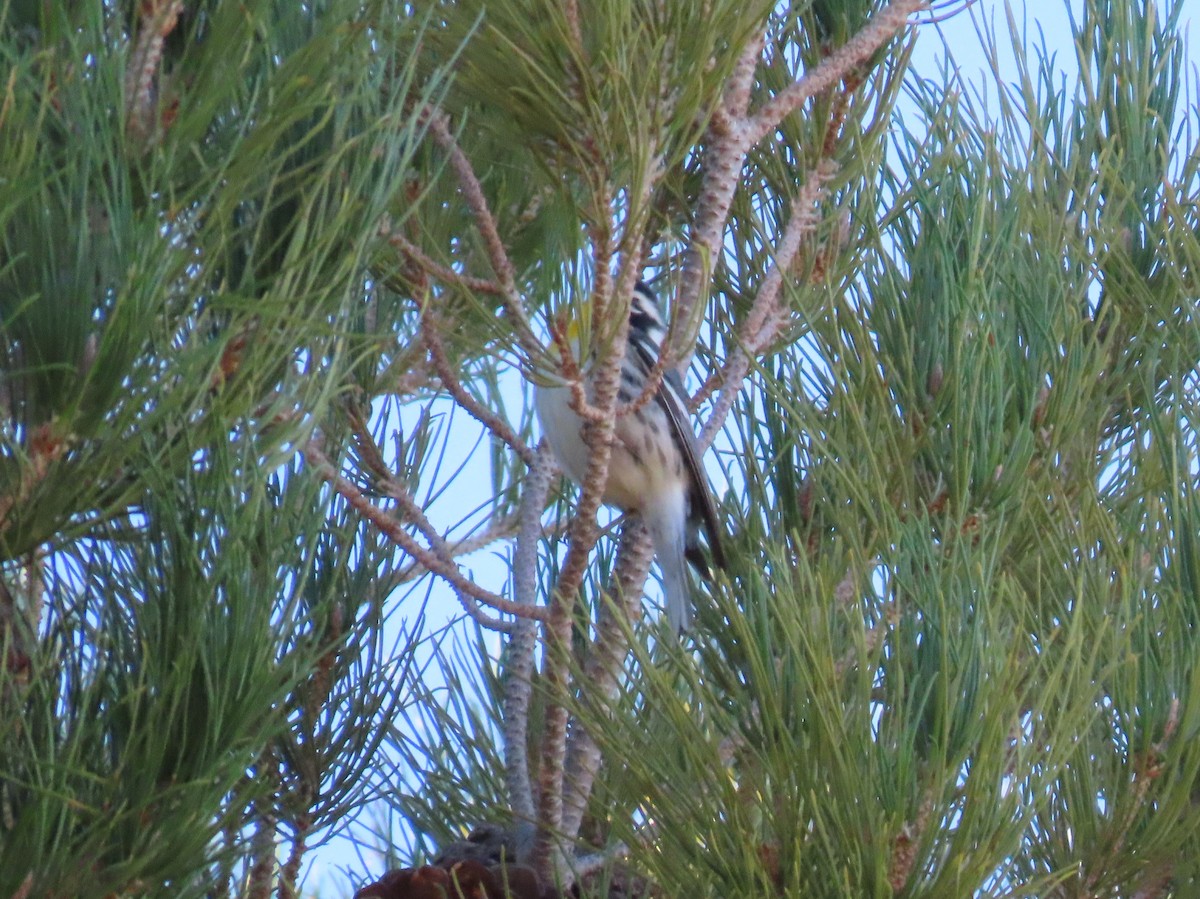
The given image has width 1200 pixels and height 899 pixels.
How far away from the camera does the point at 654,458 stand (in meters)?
2.20

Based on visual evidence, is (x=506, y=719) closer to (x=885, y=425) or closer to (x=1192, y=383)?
(x=885, y=425)

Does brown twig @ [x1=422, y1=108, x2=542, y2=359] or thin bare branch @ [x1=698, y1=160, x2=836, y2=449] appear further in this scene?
thin bare branch @ [x1=698, y1=160, x2=836, y2=449]

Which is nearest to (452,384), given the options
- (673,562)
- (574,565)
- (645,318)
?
(574,565)

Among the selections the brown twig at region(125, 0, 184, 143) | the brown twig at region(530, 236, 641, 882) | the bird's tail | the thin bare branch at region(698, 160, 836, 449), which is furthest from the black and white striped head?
the brown twig at region(125, 0, 184, 143)

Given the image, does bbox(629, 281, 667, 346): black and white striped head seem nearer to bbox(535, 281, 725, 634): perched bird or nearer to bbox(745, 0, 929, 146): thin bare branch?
bbox(535, 281, 725, 634): perched bird

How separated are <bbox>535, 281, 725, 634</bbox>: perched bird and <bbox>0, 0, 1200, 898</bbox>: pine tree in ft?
1.27

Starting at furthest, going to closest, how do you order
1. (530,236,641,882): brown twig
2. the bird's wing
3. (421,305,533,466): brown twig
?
the bird's wing → (421,305,533,466): brown twig → (530,236,641,882): brown twig

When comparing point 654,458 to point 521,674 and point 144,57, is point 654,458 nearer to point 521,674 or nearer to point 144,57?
point 521,674

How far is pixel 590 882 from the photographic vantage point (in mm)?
1130

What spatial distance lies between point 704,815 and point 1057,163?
733 millimetres

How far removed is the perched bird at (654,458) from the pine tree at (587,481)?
39 centimetres

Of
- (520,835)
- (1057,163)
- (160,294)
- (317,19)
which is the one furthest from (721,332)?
(160,294)

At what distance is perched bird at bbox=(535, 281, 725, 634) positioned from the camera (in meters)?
1.68

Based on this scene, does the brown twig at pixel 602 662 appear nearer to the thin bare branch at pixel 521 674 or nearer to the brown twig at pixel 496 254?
the thin bare branch at pixel 521 674
